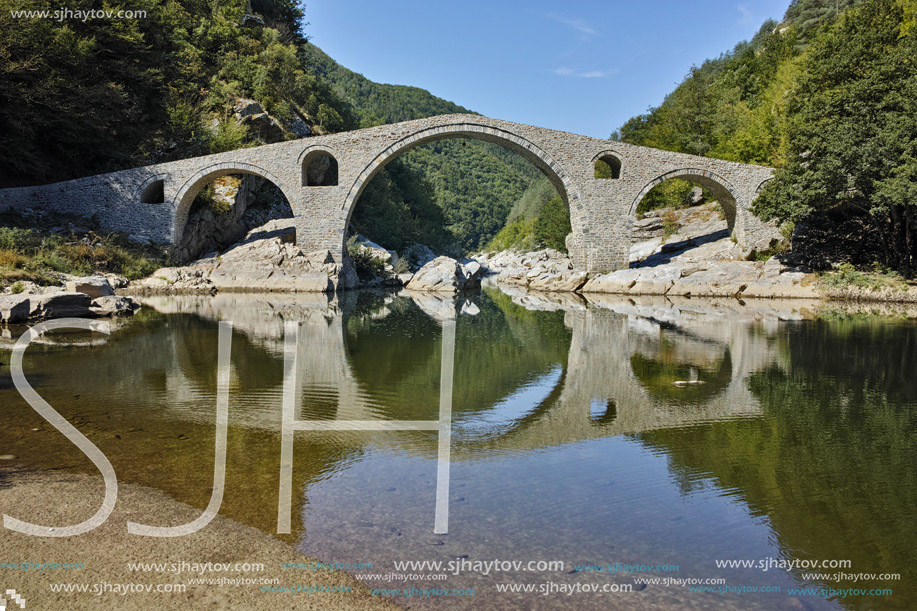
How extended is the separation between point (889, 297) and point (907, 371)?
36.2 feet

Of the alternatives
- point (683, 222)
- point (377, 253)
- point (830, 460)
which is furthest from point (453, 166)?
point (830, 460)

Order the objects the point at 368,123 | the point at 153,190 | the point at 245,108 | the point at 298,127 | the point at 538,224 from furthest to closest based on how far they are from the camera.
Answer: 1. the point at 538,224
2. the point at 368,123
3. the point at 298,127
4. the point at 245,108
5. the point at 153,190

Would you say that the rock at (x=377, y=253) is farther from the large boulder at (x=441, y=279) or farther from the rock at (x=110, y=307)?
the rock at (x=110, y=307)

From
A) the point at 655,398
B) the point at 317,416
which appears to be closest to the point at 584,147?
the point at 655,398

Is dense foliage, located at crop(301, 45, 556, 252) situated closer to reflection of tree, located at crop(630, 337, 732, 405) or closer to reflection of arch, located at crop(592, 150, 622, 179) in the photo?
reflection of arch, located at crop(592, 150, 622, 179)

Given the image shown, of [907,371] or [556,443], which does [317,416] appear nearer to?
[556,443]

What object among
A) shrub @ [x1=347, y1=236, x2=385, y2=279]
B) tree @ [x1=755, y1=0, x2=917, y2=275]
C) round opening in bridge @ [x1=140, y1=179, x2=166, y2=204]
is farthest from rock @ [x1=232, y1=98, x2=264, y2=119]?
tree @ [x1=755, y1=0, x2=917, y2=275]

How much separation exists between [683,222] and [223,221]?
20470 mm

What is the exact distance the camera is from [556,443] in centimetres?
399

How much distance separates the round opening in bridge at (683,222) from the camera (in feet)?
71.3

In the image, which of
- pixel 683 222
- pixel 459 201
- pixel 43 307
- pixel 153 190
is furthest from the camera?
pixel 459 201

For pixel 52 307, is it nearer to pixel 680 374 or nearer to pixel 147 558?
pixel 147 558

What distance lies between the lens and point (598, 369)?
22.2ft

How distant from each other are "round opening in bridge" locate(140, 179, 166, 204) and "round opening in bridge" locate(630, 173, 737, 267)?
18.8 m
